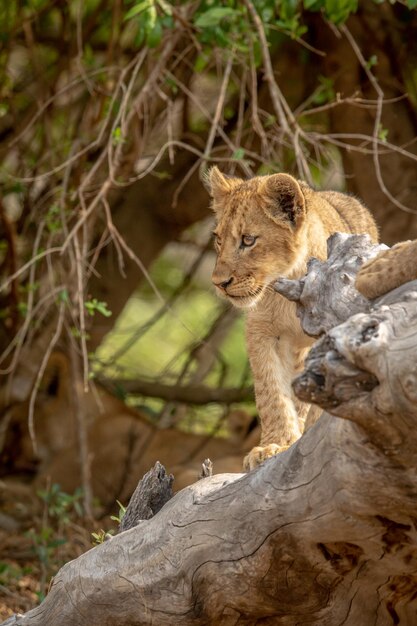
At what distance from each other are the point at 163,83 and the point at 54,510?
88.2 inches

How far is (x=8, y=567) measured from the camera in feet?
17.6

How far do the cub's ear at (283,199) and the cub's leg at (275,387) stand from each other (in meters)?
0.44

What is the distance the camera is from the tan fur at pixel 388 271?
260cm

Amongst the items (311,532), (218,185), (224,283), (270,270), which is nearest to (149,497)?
(311,532)

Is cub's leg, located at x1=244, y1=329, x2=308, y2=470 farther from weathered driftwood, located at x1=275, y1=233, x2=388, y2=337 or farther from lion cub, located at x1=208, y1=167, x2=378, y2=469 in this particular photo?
weathered driftwood, located at x1=275, y1=233, x2=388, y2=337

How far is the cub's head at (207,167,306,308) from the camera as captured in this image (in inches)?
155

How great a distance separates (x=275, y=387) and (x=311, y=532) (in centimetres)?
130

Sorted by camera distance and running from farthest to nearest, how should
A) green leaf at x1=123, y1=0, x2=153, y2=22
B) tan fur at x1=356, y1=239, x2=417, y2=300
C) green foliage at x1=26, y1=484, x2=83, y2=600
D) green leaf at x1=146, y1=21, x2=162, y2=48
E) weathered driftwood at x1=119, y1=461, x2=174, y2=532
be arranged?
green foliage at x1=26, y1=484, x2=83, y2=600 → green leaf at x1=146, y1=21, x2=162, y2=48 → green leaf at x1=123, y1=0, x2=153, y2=22 → weathered driftwood at x1=119, y1=461, x2=174, y2=532 → tan fur at x1=356, y1=239, x2=417, y2=300

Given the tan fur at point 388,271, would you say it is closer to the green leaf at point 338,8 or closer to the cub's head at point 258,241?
the cub's head at point 258,241

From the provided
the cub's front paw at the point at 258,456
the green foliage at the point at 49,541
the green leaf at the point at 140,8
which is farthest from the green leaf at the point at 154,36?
the green foliage at the point at 49,541

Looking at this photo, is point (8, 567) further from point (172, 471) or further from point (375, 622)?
point (375, 622)

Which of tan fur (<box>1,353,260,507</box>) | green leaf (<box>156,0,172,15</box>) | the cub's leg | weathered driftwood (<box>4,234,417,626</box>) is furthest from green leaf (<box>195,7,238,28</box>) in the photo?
tan fur (<box>1,353,260,507</box>)

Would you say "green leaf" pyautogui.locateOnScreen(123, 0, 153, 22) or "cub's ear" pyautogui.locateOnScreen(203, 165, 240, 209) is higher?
"green leaf" pyautogui.locateOnScreen(123, 0, 153, 22)

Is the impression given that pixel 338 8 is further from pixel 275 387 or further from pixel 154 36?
pixel 275 387
